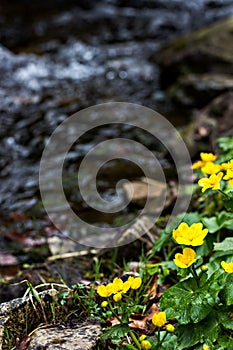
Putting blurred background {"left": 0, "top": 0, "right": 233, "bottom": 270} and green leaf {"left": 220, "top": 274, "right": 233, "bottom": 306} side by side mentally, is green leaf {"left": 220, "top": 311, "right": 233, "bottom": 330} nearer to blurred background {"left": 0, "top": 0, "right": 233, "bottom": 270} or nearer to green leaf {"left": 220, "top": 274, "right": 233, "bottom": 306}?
green leaf {"left": 220, "top": 274, "right": 233, "bottom": 306}

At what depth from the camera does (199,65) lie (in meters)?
5.92

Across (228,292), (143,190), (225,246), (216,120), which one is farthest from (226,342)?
(216,120)

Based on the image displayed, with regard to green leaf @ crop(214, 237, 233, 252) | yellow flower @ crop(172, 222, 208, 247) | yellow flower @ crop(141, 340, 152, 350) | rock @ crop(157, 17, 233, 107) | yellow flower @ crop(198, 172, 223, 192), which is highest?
yellow flower @ crop(198, 172, 223, 192)

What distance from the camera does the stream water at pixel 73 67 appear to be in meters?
4.40

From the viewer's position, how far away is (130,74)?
6.34 metres

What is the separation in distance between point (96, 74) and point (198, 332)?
4.96m

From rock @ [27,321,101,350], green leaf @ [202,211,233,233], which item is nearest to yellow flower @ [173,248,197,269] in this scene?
rock @ [27,321,101,350]

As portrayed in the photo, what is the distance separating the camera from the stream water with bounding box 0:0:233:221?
4.40 meters

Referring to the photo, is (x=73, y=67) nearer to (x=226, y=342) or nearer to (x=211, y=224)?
(x=211, y=224)

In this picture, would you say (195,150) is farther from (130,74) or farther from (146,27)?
(146,27)

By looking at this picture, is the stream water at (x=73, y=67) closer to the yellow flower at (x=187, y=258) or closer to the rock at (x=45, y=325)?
the rock at (x=45, y=325)

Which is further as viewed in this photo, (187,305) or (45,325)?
(45,325)

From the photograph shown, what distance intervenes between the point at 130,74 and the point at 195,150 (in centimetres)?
252

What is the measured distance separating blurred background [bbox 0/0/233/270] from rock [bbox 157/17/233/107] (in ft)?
0.04
